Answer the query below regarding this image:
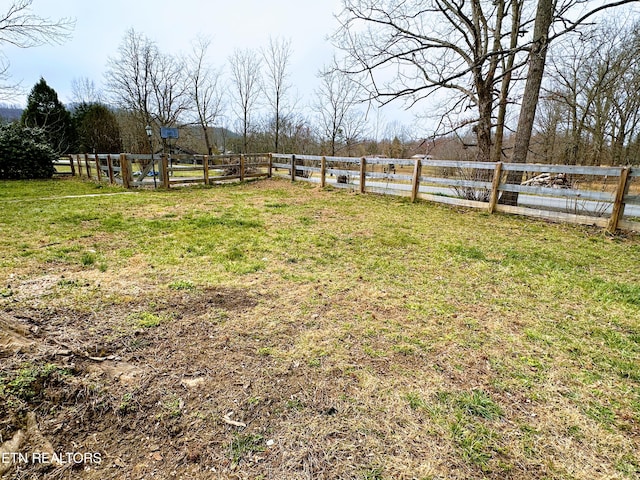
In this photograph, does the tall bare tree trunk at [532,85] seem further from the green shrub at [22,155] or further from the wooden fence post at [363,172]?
the green shrub at [22,155]

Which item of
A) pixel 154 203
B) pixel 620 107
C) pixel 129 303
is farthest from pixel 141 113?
pixel 620 107

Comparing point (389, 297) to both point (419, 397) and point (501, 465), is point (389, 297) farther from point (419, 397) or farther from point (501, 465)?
point (501, 465)

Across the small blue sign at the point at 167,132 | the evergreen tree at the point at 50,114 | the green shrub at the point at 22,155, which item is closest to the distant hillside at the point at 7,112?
the green shrub at the point at 22,155

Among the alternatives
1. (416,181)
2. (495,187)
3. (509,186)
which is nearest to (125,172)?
(416,181)

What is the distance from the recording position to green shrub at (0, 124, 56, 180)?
12906 mm

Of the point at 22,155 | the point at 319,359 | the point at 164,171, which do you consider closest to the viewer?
the point at 319,359

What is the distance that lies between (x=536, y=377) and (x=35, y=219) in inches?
312

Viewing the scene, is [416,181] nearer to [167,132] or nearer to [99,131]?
[167,132]

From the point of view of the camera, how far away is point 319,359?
7.06 feet

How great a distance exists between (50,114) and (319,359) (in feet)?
88.9

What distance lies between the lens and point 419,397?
1827mm

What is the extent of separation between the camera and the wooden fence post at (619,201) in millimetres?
5150

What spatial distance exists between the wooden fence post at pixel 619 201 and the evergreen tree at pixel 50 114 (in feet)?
84.2

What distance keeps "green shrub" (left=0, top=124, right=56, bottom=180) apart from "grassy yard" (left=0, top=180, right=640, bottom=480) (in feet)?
40.5
